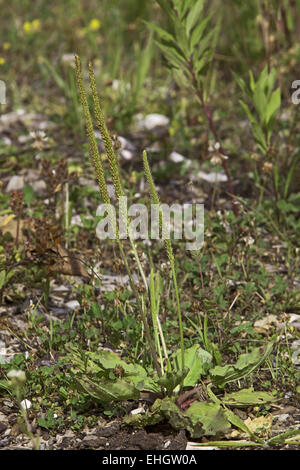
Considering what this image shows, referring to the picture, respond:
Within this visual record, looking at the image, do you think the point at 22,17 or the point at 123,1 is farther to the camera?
the point at 22,17

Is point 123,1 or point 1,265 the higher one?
point 123,1

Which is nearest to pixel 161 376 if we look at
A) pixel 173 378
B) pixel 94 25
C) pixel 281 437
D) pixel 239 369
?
pixel 173 378

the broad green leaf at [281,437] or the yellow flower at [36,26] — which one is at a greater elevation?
the yellow flower at [36,26]

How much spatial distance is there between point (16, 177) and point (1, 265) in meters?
1.10

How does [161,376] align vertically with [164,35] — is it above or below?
below

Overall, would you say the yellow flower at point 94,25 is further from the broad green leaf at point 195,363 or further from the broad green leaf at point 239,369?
the broad green leaf at point 239,369

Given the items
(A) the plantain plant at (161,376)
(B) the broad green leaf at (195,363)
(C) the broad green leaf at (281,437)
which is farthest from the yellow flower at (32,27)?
(C) the broad green leaf at (281,437)

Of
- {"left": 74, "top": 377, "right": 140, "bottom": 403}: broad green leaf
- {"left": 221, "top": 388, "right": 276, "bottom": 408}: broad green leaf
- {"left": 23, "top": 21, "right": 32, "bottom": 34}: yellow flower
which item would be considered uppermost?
{"left": 23, "top": 21, "right": 32, "bottom": 34}: yellow flower

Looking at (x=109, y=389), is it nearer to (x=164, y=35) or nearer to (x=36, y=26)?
(x=164, y=35)

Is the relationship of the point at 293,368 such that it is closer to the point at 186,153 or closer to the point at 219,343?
the point at 219,343

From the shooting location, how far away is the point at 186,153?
4.39 m


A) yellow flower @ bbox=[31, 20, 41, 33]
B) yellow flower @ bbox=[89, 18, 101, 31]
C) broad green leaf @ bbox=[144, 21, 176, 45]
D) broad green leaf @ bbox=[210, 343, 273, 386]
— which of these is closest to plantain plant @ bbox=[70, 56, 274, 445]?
broad green leaf @ bbox=[210, 343, 273, 386]

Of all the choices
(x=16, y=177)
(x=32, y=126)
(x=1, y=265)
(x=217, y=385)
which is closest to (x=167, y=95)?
(x=32, y=126)

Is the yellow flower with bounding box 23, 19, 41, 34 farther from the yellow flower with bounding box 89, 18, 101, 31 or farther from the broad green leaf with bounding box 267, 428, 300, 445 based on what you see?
the broad green leaf with bounding box 267, 428, 300, 445
